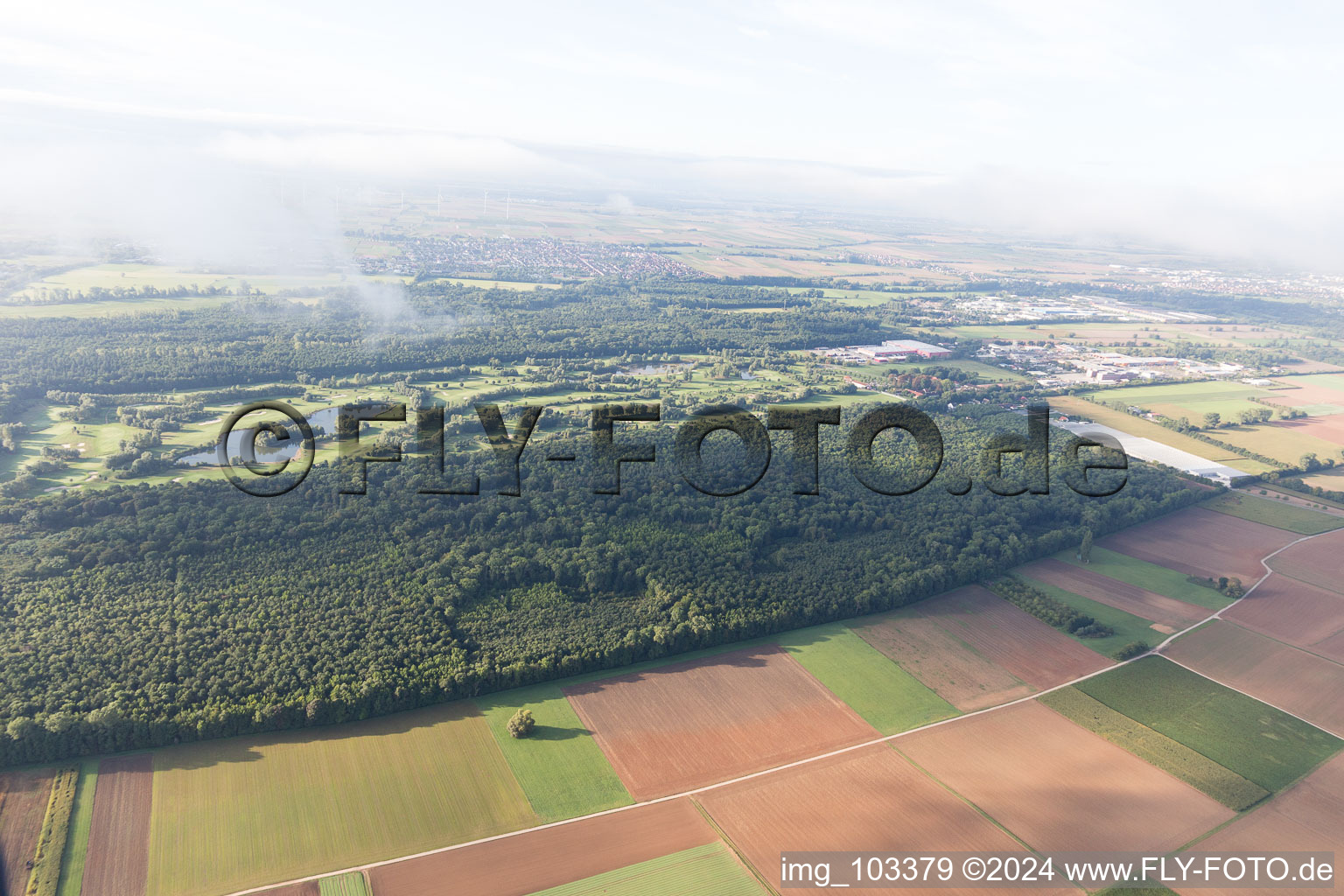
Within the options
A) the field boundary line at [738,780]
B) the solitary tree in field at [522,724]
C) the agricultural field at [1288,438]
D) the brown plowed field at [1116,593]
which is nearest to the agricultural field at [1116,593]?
the brown plowed field at [1116,593]

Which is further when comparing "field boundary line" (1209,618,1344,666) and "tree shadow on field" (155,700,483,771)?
"field boundary line" (1209,618,1344,666)

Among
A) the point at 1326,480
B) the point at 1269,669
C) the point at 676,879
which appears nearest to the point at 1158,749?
the point at 1269,669

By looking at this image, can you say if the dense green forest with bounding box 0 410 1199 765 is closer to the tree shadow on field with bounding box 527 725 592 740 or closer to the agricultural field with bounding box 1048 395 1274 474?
the tree shadow on field with bounding box 527 725 592 740

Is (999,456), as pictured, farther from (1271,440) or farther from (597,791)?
(597,791)

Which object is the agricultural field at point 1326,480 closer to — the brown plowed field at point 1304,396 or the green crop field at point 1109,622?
the brown plowed field at point 1304,396

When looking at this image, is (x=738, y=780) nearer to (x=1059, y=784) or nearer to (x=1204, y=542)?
(x=1059, y=784)

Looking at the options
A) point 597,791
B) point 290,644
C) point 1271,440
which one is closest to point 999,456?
point 1271,440

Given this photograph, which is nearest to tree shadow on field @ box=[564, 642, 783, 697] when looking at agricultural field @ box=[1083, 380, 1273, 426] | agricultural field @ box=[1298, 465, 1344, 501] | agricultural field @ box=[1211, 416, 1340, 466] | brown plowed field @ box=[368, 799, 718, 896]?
brown plowed field @ box=[368, 799, 718, 896]
